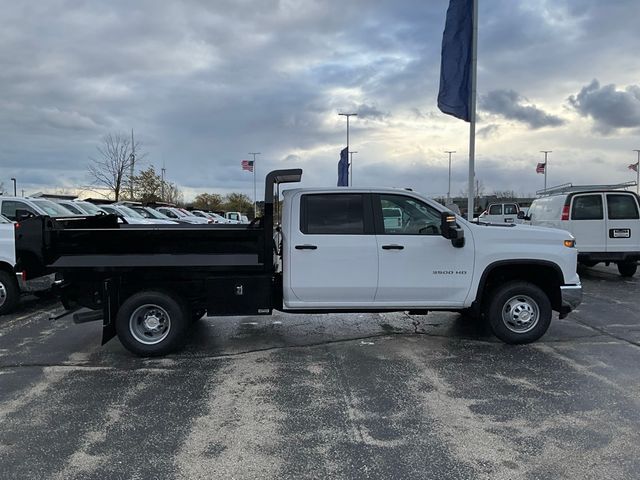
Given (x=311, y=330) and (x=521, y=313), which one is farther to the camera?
(x=311, y=330)

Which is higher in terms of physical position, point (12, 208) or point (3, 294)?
point (12, 208)

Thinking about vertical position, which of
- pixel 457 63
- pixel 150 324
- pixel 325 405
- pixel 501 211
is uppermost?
pixel 457 63

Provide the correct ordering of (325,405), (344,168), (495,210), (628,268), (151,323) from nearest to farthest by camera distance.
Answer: (325,405) < (151,323) < (628,268) < (495,210) < (344,168)

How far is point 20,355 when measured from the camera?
6184 mm

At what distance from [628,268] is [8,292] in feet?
44.6

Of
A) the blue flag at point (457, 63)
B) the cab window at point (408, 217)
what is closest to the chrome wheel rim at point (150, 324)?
the cab window at point (408, 217)

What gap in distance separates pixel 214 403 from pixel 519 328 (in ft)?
12.5

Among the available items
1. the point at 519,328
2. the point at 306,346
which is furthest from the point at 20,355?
the point at 519,328

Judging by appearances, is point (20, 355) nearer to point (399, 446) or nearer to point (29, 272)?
point (29, 272)

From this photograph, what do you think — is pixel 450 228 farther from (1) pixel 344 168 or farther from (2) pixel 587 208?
(1) pixel 344 168

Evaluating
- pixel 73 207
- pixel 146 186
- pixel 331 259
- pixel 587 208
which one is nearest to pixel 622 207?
pixel 587 208

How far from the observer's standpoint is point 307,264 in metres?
6.02

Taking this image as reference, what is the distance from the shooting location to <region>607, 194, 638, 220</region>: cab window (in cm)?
1197

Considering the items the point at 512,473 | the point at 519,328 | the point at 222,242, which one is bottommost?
the point at 512,473
